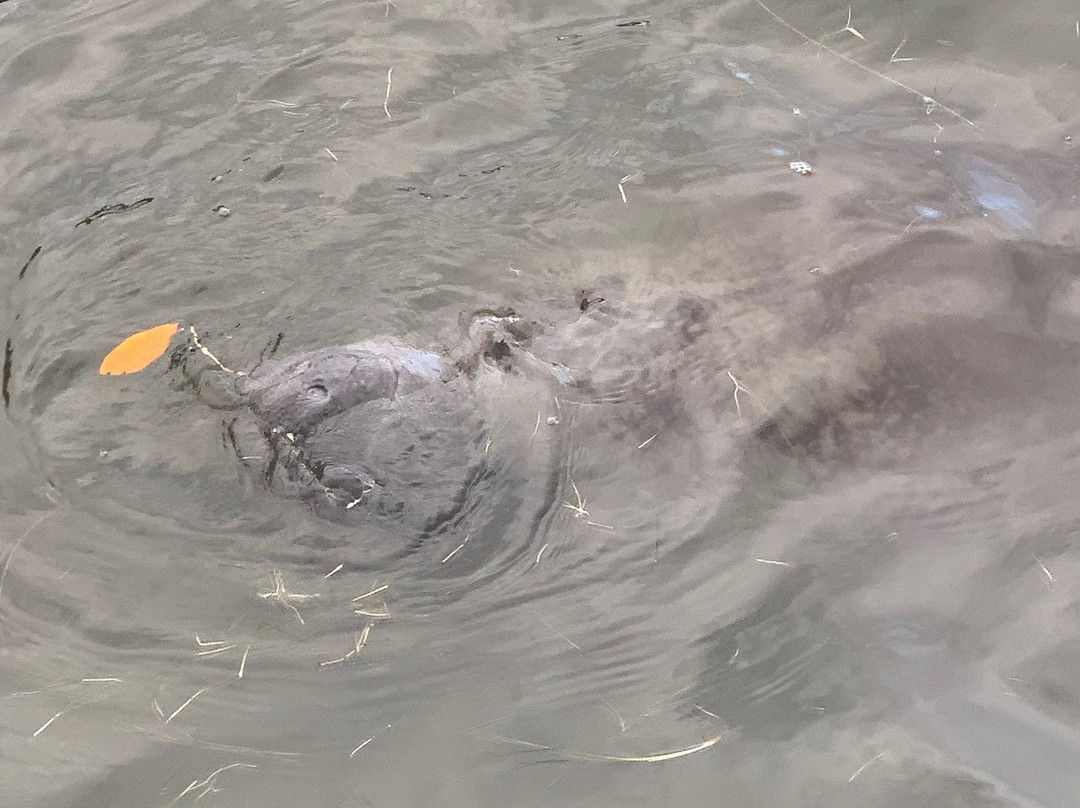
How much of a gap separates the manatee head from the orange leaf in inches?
31.6

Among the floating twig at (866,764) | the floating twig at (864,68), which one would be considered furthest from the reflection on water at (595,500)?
the floating twig at (864,68)

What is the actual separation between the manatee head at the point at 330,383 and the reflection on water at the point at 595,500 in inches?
4.6

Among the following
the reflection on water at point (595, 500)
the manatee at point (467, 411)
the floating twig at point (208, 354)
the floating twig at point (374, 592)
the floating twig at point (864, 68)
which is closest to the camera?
the reflection on water at point (595, 500)

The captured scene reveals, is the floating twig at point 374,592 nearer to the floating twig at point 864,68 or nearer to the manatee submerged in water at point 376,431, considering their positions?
the manatee submerged in water at point 376,431

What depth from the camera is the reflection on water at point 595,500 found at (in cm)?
304

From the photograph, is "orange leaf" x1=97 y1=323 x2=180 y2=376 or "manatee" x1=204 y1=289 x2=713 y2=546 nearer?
"manatee" x1=204 y1=289 x2=713 y2=546

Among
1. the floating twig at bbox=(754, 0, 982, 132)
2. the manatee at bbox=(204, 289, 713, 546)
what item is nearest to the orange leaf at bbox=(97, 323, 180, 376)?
the manatee at bbox=(204, 289, 713, 546)

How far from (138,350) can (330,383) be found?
4.30ft

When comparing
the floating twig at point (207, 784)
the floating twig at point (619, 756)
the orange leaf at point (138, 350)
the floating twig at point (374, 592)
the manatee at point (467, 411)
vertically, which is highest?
the orange leaf at point (138, 350)

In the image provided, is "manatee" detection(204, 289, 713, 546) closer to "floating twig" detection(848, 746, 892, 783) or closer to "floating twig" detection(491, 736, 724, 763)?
"floating twig" detection(491, 736, 724, 763)

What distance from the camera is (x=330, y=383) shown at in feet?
10.1

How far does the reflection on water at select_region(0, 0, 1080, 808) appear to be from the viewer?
3.04m

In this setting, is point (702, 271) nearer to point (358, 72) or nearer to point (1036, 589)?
point (1036, 589)

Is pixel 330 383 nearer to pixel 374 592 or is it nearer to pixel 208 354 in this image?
pixel 374 592
